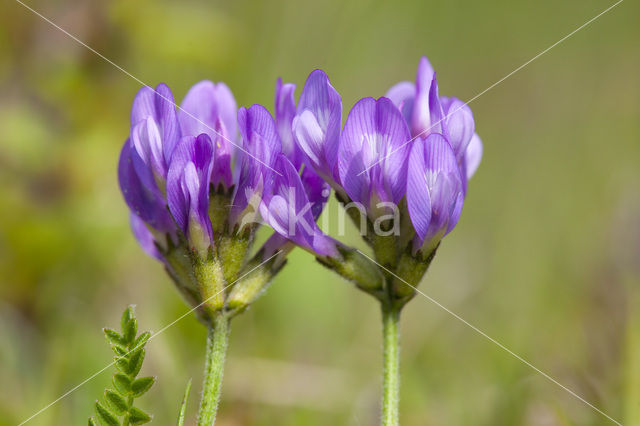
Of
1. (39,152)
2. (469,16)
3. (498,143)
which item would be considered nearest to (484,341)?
(39,152)

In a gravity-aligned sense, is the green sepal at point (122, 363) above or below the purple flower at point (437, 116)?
below

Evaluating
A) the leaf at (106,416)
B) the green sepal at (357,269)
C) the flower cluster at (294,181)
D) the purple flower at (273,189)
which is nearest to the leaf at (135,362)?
the leaf at (106,416)

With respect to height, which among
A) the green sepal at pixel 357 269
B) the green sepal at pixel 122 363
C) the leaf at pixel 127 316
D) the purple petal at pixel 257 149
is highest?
the purple petal at pixel 257 149

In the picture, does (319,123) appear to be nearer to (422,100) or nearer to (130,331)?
(422,100)

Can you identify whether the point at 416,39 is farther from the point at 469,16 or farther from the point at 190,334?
the point at 190,334

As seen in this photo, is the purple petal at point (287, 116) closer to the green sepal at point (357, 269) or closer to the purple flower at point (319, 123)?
the purple flower at point (319, 123)

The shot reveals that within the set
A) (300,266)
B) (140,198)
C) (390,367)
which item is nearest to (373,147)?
(390,367)
